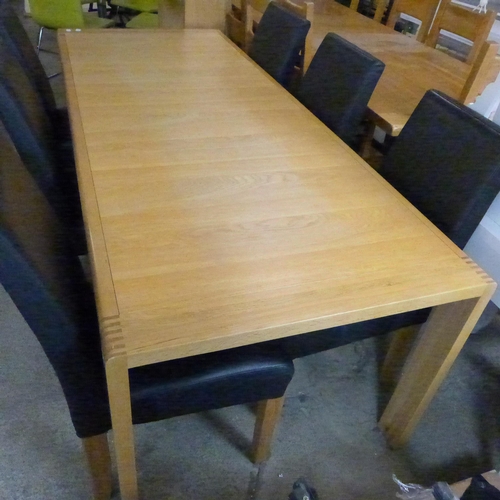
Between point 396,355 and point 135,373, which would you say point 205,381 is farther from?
point 396,355

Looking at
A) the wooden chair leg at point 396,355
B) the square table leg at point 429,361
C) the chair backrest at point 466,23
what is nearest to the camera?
the square table leg at point 429,361

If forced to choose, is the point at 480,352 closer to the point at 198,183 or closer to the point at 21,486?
the point at 198,183

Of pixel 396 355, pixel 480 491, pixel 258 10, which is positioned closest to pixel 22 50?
pixel 258 10

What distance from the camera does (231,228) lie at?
897 millimetres

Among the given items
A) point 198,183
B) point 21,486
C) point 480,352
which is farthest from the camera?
point 480,352

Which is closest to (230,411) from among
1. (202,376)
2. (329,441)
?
(329,441)

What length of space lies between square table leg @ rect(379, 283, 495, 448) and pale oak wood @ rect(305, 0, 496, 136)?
667mm

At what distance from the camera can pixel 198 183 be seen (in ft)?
3.36

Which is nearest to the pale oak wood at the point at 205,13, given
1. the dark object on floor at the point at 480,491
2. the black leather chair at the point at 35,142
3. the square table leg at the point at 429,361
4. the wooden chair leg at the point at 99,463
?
the black leather chair at the point at 35,142

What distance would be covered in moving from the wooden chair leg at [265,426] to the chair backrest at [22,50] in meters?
1.41

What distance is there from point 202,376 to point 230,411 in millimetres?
534

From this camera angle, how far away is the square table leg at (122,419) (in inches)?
26.1

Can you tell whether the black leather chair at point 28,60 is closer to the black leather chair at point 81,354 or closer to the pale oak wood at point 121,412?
the black leather chair at point 81,354

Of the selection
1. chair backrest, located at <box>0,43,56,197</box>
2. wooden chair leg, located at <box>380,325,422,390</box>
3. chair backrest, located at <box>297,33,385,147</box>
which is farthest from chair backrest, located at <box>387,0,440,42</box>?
chair backrest, located at <box>0,43,56,197</box>
